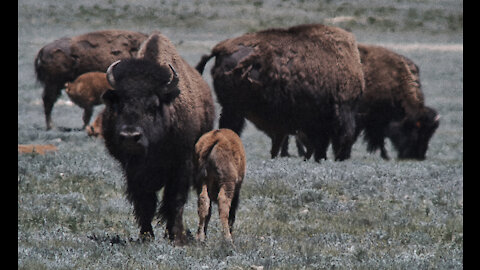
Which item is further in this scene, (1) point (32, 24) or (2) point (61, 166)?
(1) point (32, 24)

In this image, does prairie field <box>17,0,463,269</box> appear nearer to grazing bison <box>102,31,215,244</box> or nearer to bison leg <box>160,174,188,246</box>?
bison leg <box>160,174,188,246</box>

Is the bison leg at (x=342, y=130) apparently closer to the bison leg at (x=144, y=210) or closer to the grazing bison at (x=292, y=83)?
the grazing bison at (x=292, y=83)

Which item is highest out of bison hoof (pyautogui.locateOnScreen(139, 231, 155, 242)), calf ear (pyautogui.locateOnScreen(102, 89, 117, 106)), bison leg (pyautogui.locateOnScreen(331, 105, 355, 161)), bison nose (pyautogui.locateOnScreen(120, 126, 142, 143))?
calf ear (pyautogui.locateOnScreen(102, 89, 117, 106))

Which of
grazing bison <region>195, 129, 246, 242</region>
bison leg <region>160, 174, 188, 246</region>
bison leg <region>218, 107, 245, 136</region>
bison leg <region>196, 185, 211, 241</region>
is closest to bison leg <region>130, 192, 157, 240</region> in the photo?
bison leg <region>160, 174, 188, 246</region>

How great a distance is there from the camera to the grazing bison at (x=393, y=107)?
18.0 metres

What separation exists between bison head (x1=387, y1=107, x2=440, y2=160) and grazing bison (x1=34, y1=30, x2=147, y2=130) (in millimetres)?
7557

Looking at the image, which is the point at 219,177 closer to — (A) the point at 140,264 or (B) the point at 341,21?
(A) the point at 140,264

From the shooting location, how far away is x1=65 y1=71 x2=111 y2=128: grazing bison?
2091 cm

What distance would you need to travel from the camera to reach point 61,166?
40.8 ft

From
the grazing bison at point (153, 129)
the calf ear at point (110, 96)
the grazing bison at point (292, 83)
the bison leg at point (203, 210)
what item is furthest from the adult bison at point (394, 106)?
the calf ear at point (110, 96)

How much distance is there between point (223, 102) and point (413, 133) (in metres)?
6.99

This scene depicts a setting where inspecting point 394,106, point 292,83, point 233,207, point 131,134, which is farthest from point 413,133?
point 131,134

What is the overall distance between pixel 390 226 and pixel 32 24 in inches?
1924
